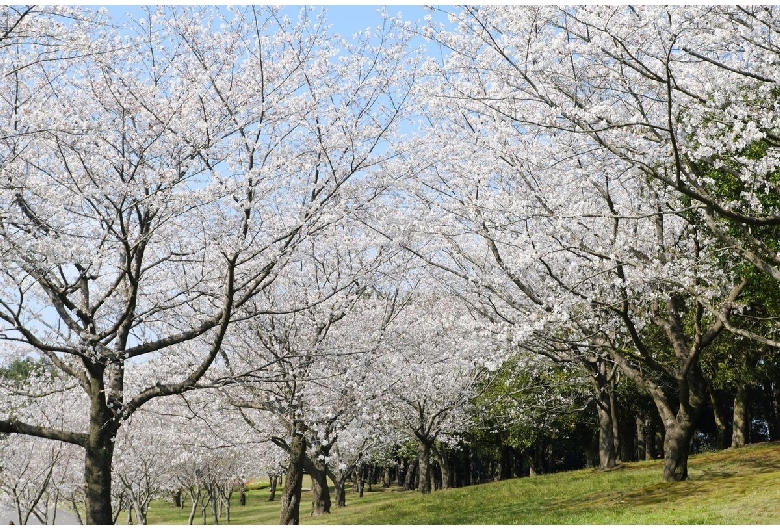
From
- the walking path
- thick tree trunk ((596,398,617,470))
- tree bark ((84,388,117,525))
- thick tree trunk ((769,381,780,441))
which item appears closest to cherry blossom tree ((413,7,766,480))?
tree bark ((84,388,117,525))

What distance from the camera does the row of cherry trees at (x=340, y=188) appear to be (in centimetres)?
991

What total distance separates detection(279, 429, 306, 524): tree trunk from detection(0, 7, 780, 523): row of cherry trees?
63mm

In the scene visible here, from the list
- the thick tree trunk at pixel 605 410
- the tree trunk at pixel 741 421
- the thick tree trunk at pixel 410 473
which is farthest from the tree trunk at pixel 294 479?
the thick tree trunk at pixel 410 473

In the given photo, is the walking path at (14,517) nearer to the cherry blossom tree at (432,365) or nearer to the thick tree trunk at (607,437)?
the cherry blossom tree at (432,365)

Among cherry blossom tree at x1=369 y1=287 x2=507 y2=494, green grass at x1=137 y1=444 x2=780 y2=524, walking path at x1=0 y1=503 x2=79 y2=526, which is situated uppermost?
cherry blossom tree at x1=369 y1=287 x2=507 y2=494

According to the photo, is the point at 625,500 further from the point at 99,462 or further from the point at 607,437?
the point at 99,462

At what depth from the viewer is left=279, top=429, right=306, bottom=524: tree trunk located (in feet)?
52.7

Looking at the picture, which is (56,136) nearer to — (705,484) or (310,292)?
(310,292)

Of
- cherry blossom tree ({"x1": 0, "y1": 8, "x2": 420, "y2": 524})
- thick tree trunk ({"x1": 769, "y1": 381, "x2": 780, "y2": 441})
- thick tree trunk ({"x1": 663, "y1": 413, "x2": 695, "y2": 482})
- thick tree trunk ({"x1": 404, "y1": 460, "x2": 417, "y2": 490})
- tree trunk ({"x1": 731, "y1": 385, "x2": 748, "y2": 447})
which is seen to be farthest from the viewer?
thick tree trunk ({"x1": 404, "y1": 460, "x2": 417, "y2": 490})

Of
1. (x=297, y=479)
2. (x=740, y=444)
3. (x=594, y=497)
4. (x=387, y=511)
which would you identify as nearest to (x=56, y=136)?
(x=297, y=479)

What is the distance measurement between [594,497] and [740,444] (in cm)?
1585

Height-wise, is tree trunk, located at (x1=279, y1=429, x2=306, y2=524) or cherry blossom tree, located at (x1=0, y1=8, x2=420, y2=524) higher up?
cherry blossom tree, located at (x1=0, y1=8, x2=420, y2=524)

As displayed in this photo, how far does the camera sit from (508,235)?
14375 millimetres

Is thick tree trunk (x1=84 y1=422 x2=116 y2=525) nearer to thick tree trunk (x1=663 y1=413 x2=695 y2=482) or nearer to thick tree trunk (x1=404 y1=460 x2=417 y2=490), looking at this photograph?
thick tree trunk (x1=663 y1=413 x2=695 y2=482)
